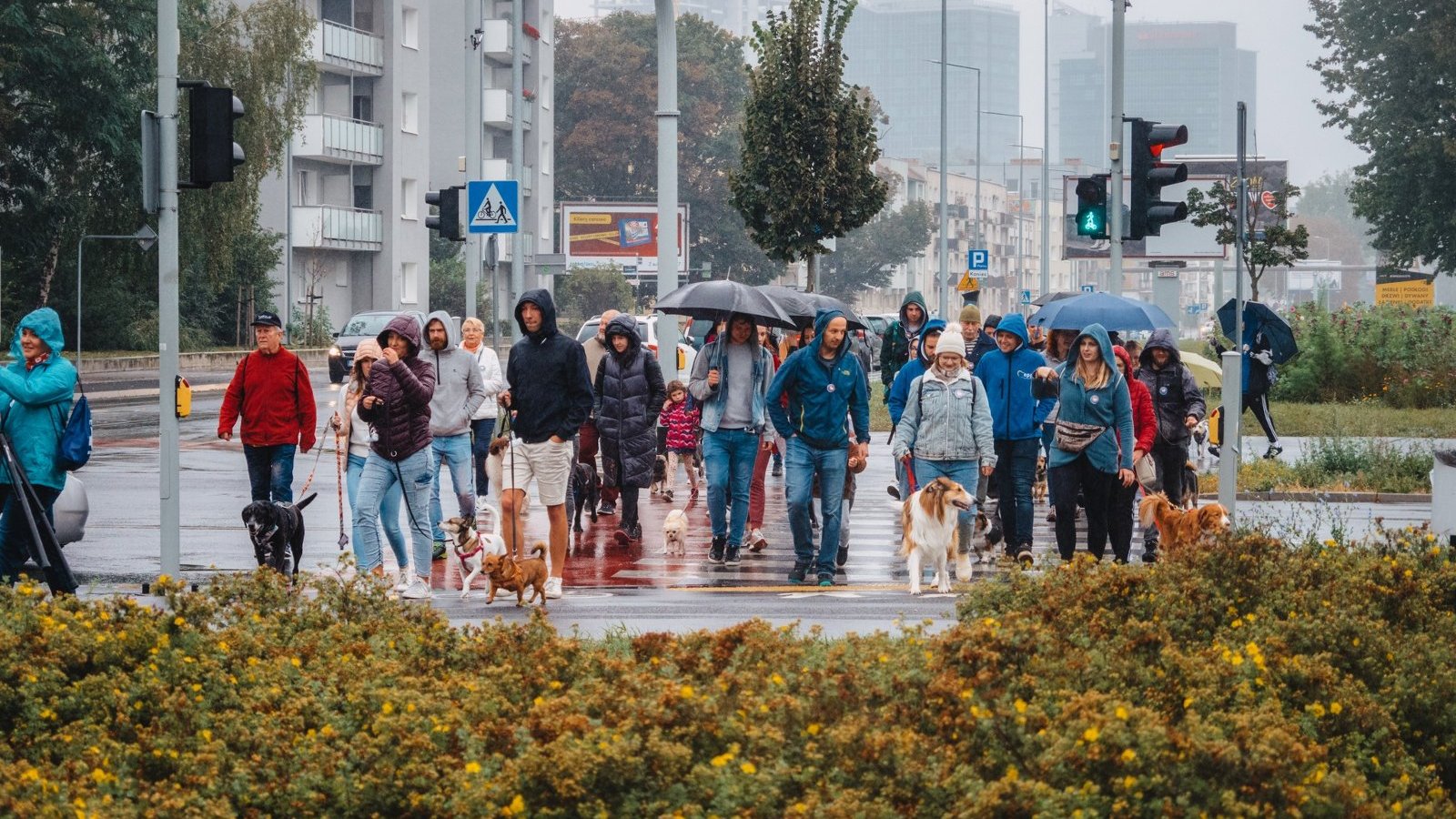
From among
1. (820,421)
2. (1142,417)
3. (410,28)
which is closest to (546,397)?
(820,421)

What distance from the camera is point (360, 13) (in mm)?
62906

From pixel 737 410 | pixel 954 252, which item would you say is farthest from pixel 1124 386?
pixel 954 252

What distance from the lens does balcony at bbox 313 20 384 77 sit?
59094 mm

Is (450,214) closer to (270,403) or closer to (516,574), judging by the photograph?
(270,403)

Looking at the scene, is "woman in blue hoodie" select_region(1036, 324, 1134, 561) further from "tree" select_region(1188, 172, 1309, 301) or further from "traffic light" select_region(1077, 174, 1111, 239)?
"tree" select_region(1188, 172, 1309, 301)

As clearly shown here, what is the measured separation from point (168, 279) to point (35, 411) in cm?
116

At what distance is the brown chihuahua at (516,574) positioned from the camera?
37.8ft

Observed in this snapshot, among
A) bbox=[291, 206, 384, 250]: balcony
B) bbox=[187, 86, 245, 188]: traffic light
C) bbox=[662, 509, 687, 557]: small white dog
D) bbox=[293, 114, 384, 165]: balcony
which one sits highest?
bbox=[293, 114, 384, 165]: balcony

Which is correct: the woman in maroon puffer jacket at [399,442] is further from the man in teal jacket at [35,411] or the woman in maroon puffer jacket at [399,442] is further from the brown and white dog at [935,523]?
the brown and white dog at [935,523]

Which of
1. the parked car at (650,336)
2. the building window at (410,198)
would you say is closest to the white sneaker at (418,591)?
the parked car at (650,336)

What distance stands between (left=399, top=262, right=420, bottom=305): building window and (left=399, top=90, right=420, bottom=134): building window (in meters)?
4.46

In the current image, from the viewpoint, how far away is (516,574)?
1153cm

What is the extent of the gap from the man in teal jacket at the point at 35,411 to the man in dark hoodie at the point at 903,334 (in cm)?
838

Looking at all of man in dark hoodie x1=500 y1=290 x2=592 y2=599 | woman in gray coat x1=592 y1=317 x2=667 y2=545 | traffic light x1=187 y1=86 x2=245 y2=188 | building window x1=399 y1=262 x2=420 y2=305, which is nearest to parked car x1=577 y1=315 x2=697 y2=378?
woman in gray coat x1=592 y1=317 x2=667 y2=545
